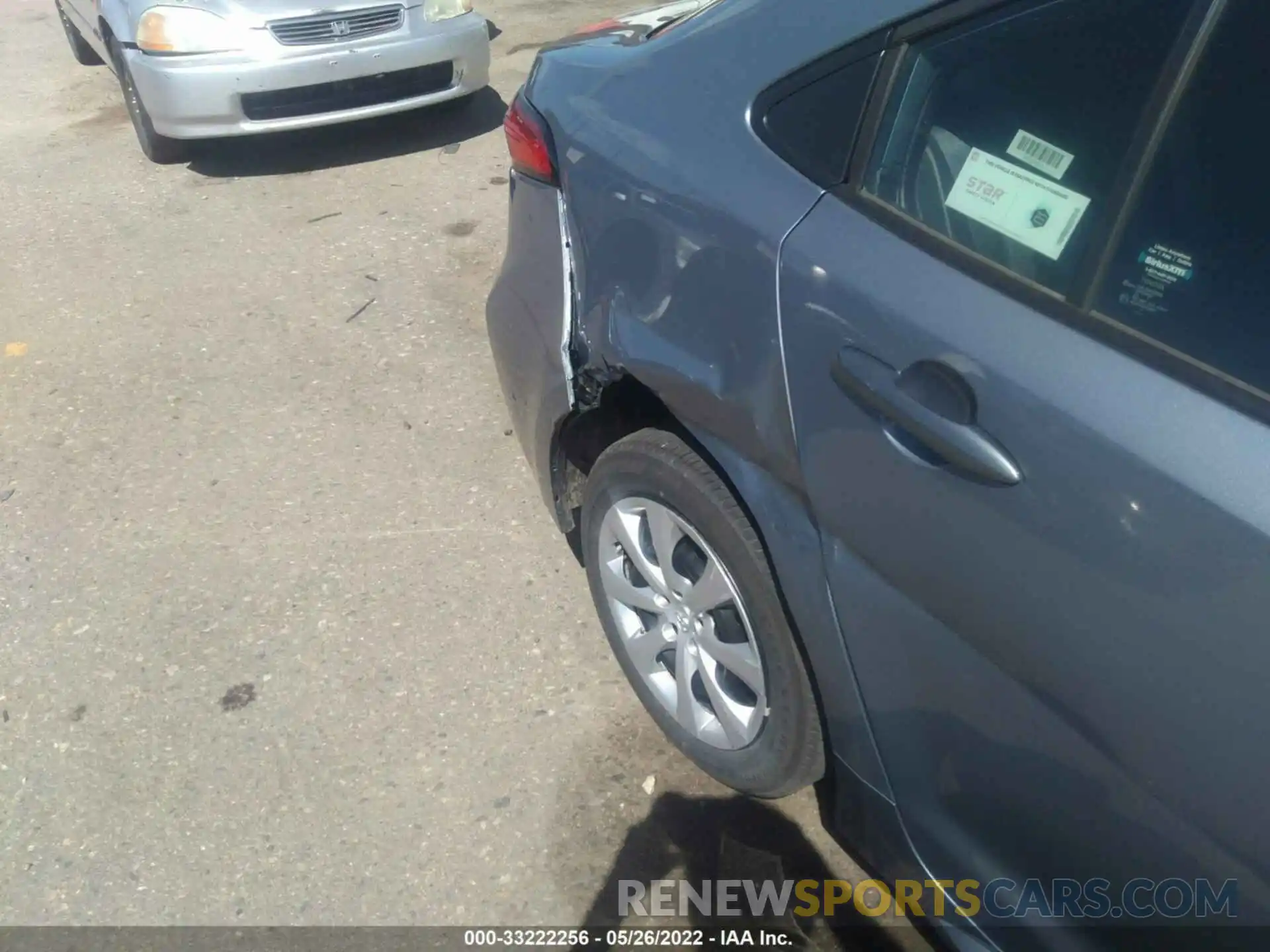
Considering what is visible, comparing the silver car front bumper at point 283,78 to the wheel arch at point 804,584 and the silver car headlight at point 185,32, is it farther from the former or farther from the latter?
the wheel arch at point 804,584

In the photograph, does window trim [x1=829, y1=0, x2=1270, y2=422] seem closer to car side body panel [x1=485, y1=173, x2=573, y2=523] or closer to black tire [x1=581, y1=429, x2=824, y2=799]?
black tire [x1=581, y1=429, x2=824, y2=799]

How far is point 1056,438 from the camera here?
146 cm

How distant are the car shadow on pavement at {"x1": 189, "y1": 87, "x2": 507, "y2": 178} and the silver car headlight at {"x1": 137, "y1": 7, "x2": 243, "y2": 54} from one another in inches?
25.4

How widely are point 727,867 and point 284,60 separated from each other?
424 cm

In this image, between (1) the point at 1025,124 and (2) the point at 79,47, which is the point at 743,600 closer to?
(1) the point at 1025,124

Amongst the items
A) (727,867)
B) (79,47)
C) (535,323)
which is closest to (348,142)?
(79,47)

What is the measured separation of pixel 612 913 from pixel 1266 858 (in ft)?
4.29

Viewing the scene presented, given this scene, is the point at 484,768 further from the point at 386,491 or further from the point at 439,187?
the point at 439,187

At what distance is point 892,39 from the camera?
70.5 inches

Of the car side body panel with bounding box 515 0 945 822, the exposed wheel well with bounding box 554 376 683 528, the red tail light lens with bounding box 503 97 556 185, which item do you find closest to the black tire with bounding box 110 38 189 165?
the red tail light lens with bounding box 503 97 556 185

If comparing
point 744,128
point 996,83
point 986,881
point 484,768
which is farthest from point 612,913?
point 996,83

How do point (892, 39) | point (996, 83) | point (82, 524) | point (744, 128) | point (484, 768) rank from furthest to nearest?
point (82, 524) → point (484, 768) → point (744, 128) → point (892, 39) → point (996, 83)

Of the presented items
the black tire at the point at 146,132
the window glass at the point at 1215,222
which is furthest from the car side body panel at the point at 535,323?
the black tire at the point at 146,132

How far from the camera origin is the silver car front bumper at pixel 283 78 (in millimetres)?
5117
